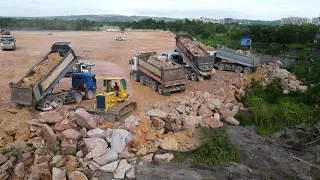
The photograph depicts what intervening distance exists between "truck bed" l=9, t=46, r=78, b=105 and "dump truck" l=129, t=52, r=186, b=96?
15.5 ft

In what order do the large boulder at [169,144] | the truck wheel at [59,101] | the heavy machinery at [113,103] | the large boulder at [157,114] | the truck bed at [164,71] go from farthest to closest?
1. the truck bed at [164,71]
2. the truck wheel at [59,101]
3. the large boulder at [157,114]
4. the heavy machinery at [113,103]
5. the large boulder at [169,144]

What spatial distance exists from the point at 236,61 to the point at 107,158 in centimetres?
1690

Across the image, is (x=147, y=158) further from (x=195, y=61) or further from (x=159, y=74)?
(x=195, y=61)

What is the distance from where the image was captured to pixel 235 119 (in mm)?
15336

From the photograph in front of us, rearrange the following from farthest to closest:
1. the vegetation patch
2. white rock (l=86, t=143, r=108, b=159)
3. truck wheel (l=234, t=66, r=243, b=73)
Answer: truck wheel (l=234, t=66, r=243, b=73)
the vegetation patch
white rock (l=86, t=143, r=108, b=159)

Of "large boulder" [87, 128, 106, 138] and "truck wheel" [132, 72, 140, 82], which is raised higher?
"truck wheel" [132, 72, 140, 82]

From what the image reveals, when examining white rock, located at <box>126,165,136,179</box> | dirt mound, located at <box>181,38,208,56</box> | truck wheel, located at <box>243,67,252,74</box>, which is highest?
dirt mound, located at <box>181,38,208,56</box>

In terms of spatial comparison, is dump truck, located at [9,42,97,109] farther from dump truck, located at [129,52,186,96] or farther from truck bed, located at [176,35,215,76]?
truck bed, located at [176,35,215,76]

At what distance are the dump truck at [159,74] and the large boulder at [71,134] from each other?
6868mm

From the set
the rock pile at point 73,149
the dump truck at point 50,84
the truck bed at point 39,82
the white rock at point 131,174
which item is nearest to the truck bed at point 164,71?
the dump truck at point 50,84

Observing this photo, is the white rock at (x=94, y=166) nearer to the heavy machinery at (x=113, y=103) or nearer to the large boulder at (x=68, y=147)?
the large boulder at (x=68, y=147)

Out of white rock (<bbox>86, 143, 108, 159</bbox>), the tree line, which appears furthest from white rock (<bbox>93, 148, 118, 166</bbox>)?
the tree line

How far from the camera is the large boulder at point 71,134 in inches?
452

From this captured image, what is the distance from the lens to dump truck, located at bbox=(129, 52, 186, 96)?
17.4 metres
